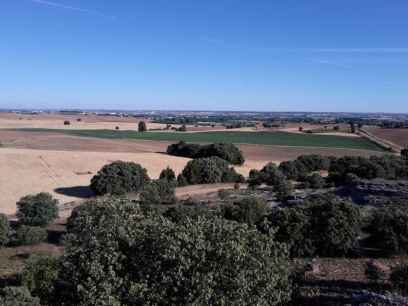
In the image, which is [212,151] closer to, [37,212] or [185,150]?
[185,150]

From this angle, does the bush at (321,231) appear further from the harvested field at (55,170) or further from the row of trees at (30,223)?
the harvested field at (55,170)

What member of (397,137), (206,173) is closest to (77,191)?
(206,173)

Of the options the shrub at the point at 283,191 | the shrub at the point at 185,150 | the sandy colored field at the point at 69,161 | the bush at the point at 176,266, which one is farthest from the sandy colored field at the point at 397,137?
the bush at the point at 176,266

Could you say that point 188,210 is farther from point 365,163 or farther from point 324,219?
point 365,163

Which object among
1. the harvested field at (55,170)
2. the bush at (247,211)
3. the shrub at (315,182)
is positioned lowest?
the harvested field at (55,170)

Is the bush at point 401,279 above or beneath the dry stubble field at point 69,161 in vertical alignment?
above

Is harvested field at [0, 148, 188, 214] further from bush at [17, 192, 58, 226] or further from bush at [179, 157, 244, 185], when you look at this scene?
bush at [17, 192, 58, 226]

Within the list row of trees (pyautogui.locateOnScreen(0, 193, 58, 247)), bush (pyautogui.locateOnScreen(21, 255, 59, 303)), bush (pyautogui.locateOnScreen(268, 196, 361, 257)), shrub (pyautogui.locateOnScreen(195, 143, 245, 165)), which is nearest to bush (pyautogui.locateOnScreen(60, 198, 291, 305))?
bush (pyautogui.locateOnScreen(21, 255, 59, 303))
